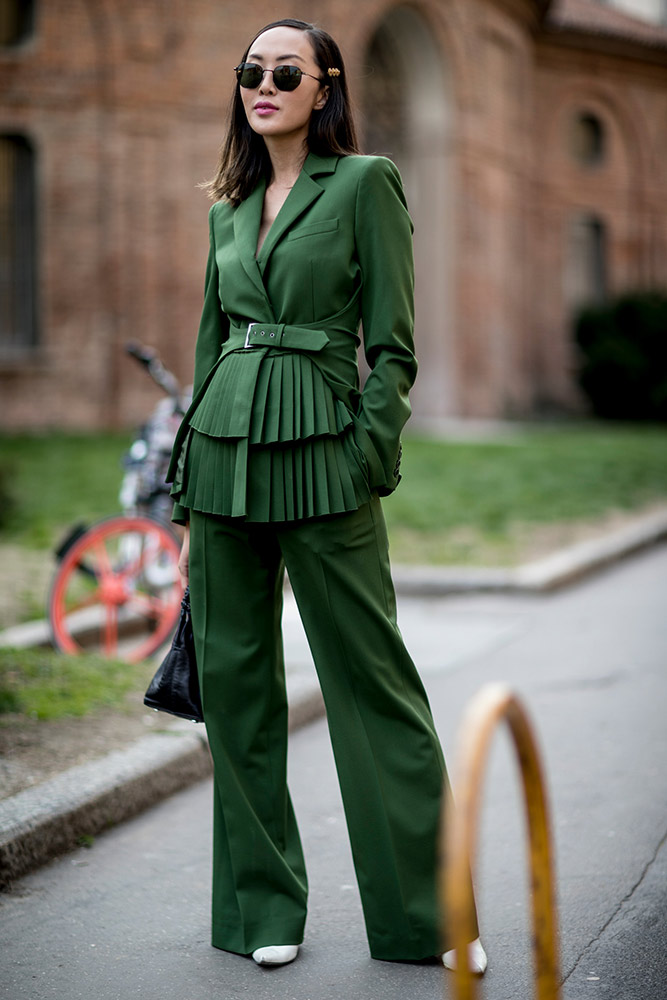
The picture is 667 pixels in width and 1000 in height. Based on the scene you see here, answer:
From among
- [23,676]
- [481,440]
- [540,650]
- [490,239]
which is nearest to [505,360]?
[490,239]

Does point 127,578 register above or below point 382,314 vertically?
below

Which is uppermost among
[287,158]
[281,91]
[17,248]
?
[17,248]

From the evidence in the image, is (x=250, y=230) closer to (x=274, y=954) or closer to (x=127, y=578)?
(x=274, y=954)

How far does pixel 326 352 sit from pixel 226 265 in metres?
0.34

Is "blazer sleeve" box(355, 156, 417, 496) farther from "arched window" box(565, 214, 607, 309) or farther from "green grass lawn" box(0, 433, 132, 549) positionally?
"arched window" box(565, 214, 607, 309)

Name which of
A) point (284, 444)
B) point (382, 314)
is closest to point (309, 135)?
point (382, 314)

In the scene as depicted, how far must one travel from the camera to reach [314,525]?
3.06 metres

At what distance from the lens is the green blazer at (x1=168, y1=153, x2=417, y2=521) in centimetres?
300

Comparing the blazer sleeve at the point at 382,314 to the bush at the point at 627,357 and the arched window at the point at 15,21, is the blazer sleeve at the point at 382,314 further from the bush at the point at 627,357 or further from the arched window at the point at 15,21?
the bush at the point at 627,357

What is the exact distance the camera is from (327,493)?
3.01 m

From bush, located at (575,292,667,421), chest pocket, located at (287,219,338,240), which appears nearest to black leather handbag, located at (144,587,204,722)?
chest pocket, located at (287,219,338,240)

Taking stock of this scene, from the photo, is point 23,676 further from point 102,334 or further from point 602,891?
point 102,334

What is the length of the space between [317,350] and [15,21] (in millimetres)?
19057

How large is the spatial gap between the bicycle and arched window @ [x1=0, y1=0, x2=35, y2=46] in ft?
49.6
